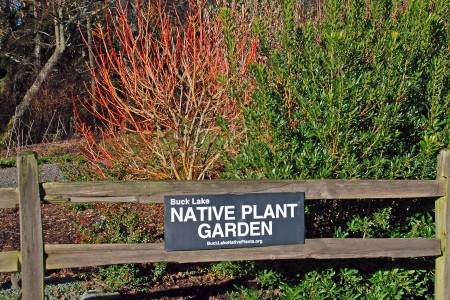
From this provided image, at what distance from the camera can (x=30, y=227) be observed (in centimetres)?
386

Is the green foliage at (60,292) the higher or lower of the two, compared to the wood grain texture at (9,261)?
lower

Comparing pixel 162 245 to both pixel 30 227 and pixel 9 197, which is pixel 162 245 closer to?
pixel 30 227

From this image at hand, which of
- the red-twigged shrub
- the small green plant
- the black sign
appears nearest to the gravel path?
the red-twigged shrub

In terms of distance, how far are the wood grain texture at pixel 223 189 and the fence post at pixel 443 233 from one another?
0.10 m

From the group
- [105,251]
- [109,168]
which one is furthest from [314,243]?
[109,168]

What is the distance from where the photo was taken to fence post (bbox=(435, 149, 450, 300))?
14.3 feet

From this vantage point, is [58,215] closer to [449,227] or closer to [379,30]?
[379,30]

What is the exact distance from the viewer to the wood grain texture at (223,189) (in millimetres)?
3943

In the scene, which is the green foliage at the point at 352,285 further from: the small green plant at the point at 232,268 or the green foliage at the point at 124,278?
the green foliage at the point at 124,278

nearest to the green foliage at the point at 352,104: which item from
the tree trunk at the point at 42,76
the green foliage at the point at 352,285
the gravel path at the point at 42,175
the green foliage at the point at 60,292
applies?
the green foliage at the point at 352,285

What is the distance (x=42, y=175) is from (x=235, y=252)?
10254 mm

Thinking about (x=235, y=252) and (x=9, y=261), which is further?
(x=235, y=252)

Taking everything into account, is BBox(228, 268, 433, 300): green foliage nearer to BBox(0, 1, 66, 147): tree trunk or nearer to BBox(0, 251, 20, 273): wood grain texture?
BBox(0, 251, 20, 273): wood grain texture

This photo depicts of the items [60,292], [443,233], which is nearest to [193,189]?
[443,233]
